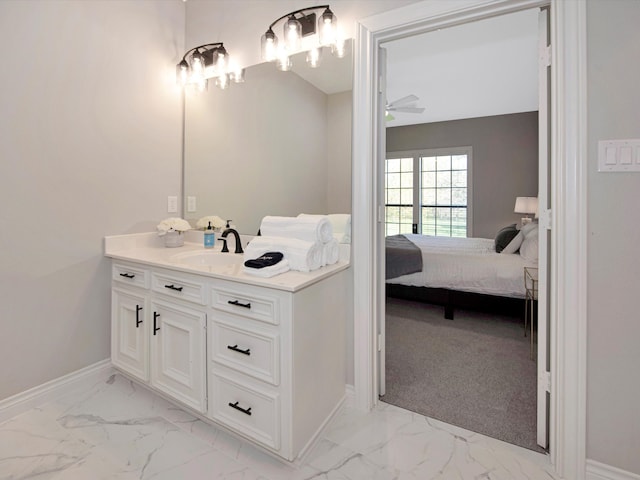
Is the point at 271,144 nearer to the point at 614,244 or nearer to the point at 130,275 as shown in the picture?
the point at 130,275

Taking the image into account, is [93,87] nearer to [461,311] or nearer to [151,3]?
[151,3]

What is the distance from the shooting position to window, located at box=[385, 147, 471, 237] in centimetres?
584

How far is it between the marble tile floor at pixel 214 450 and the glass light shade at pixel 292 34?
208 centimetres

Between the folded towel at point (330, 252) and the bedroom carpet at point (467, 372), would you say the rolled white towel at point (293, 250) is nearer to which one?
the folded towel at point (330, 252)

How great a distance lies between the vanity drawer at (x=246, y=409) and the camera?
1375 millimetres

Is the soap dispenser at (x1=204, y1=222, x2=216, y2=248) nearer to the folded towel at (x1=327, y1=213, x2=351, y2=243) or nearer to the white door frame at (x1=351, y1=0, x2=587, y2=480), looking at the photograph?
the folded towel at (x1=327, y1=213, x2=351, y2=243)

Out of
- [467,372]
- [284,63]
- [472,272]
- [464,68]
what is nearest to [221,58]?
[284,63]

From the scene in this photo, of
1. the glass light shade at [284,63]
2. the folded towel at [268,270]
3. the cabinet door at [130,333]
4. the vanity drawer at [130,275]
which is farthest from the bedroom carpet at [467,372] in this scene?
the glass light shade at [284,63]

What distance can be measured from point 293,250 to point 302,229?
128 millimetres

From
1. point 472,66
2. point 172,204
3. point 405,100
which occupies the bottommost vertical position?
point 172,204

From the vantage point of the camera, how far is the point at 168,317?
172 centimetres

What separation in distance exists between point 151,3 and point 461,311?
380 centimetres

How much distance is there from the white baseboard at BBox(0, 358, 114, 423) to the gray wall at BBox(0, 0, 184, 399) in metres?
0.04

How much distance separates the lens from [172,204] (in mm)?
2447
